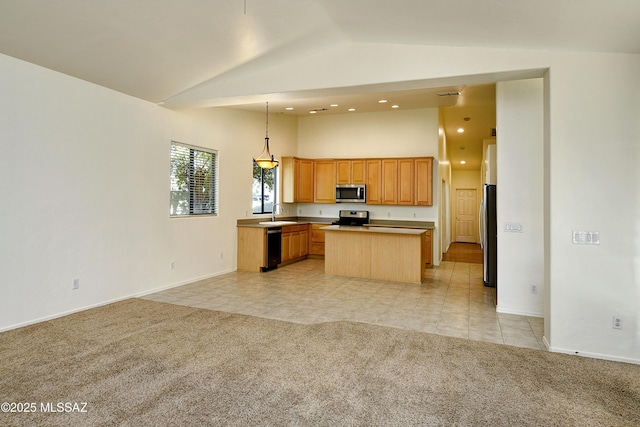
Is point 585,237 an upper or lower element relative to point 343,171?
lower

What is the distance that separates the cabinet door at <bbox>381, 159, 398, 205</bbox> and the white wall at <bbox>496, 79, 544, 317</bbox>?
11.5ft

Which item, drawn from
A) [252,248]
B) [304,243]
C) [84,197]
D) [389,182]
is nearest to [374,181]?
[389,182]

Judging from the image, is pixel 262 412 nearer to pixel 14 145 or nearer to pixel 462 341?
pixel 462 341

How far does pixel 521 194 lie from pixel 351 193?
429 cm

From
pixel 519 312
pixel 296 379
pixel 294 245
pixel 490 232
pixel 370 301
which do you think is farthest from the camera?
pixel 294 245

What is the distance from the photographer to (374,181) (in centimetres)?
805

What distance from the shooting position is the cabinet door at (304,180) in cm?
848

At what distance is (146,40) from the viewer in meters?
3.60

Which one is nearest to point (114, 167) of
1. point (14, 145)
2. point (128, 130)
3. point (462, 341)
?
point (128, 130)

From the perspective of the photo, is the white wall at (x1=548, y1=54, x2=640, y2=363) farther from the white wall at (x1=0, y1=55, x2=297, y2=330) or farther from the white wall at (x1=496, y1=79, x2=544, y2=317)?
the white wall at (x1=0, y1=55, x2=297, y2=330)

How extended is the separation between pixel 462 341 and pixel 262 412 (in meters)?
2.11

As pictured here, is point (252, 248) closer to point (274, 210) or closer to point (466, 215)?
point (274, 210)

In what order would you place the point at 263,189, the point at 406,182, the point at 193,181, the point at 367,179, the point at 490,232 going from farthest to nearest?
the point at 367,179, the point at 263,189, the point at 406,182, the point at 193,181, the point at 490,232

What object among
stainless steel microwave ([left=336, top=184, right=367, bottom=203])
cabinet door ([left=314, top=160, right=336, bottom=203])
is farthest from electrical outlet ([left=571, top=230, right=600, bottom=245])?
cabinet door ([left=314, top=160, right=336, bottom=203])
